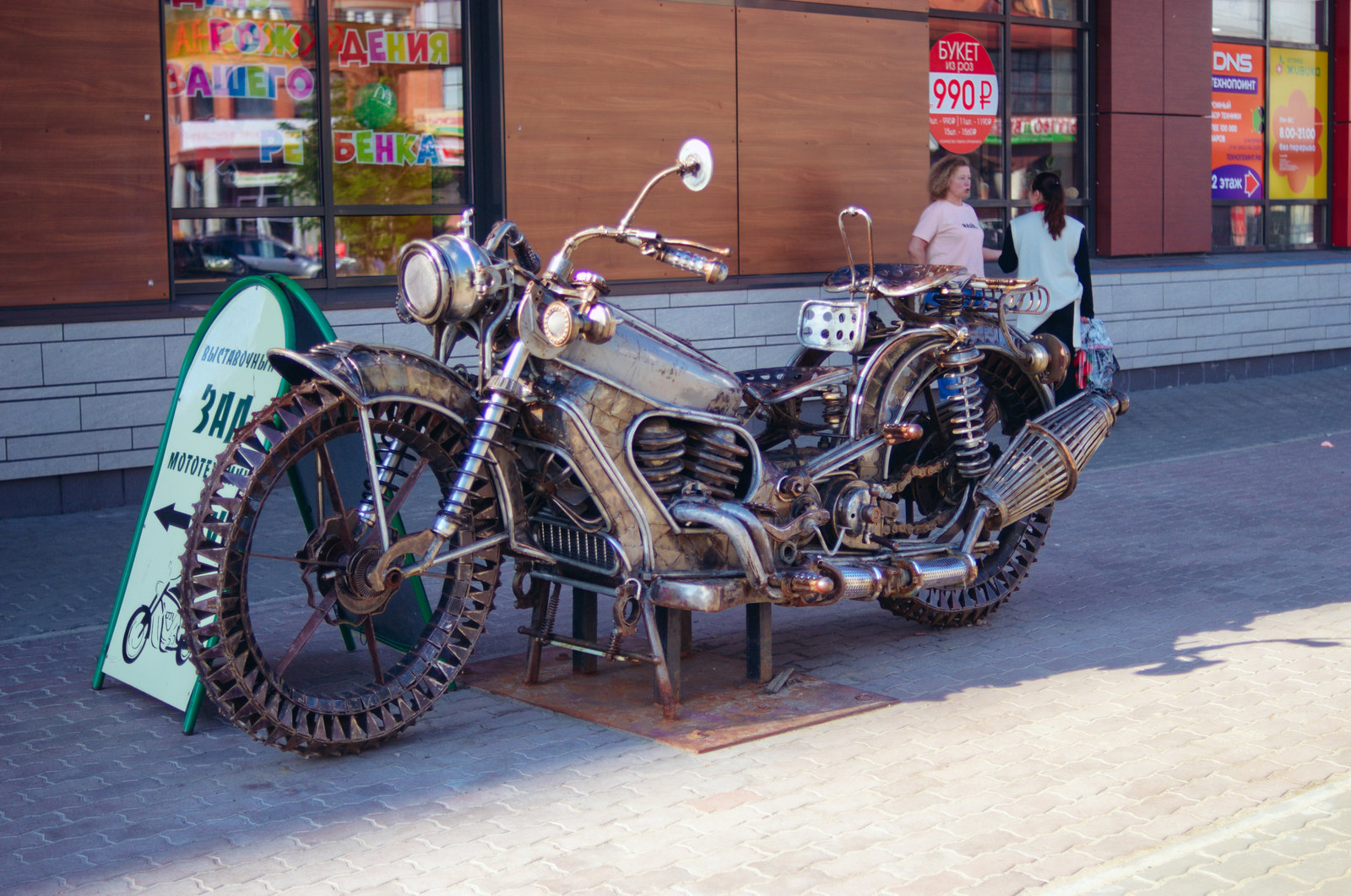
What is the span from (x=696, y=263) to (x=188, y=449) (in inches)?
78.3

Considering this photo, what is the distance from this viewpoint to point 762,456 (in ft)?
17.5

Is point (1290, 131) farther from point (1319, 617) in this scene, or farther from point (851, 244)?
point (1319, 617)

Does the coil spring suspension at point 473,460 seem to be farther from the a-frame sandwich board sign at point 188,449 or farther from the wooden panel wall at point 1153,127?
the wooden panel wall at point 1153,127

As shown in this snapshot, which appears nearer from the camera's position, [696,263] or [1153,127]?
[696,263]

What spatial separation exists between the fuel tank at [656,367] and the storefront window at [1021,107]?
28.3 ft

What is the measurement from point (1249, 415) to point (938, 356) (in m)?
7.98

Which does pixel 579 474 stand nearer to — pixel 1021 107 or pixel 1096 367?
pixel 1096 367

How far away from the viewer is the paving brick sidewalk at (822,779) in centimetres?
381

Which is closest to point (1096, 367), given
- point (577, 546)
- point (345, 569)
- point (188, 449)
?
point (577, 546)

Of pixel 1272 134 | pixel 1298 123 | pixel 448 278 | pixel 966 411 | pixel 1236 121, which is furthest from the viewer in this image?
pixel 1298 123

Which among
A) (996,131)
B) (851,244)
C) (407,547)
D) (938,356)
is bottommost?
(407,547)

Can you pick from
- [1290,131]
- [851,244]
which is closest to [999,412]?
[851,244]

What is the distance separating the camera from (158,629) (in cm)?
520

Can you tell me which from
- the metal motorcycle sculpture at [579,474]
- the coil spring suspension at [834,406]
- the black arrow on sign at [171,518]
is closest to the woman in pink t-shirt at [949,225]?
the metal motorcycle sculpture at [579,474]
